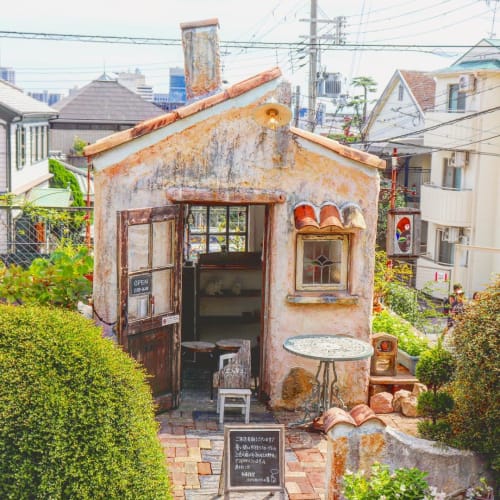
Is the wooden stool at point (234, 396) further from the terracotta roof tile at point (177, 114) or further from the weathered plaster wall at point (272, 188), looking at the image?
the terracotta roof tile at point (177, 114)

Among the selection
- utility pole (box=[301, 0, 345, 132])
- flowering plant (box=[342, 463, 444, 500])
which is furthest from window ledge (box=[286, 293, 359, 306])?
utility pole (box=[301, 0, 345, 132])

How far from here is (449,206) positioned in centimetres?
2892

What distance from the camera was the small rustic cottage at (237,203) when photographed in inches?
402

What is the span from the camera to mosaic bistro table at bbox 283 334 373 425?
9.95 metres

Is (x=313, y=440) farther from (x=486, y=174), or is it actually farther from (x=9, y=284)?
(x=486, y=174)

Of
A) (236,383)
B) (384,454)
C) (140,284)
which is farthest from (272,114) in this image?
(384,454)

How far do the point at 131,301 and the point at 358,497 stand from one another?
13.3 ft

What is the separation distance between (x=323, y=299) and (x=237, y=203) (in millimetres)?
1716

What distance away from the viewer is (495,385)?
7.52 meters

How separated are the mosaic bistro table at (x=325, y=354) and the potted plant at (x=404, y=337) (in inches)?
65.0

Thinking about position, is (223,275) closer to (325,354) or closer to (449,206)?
(325,354)

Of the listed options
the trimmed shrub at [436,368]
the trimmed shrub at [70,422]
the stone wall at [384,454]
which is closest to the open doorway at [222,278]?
the trimmed shrub at [436,368]

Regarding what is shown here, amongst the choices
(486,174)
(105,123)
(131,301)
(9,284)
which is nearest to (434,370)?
(131,301)

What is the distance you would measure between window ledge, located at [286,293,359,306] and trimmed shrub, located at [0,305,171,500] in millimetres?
4477
